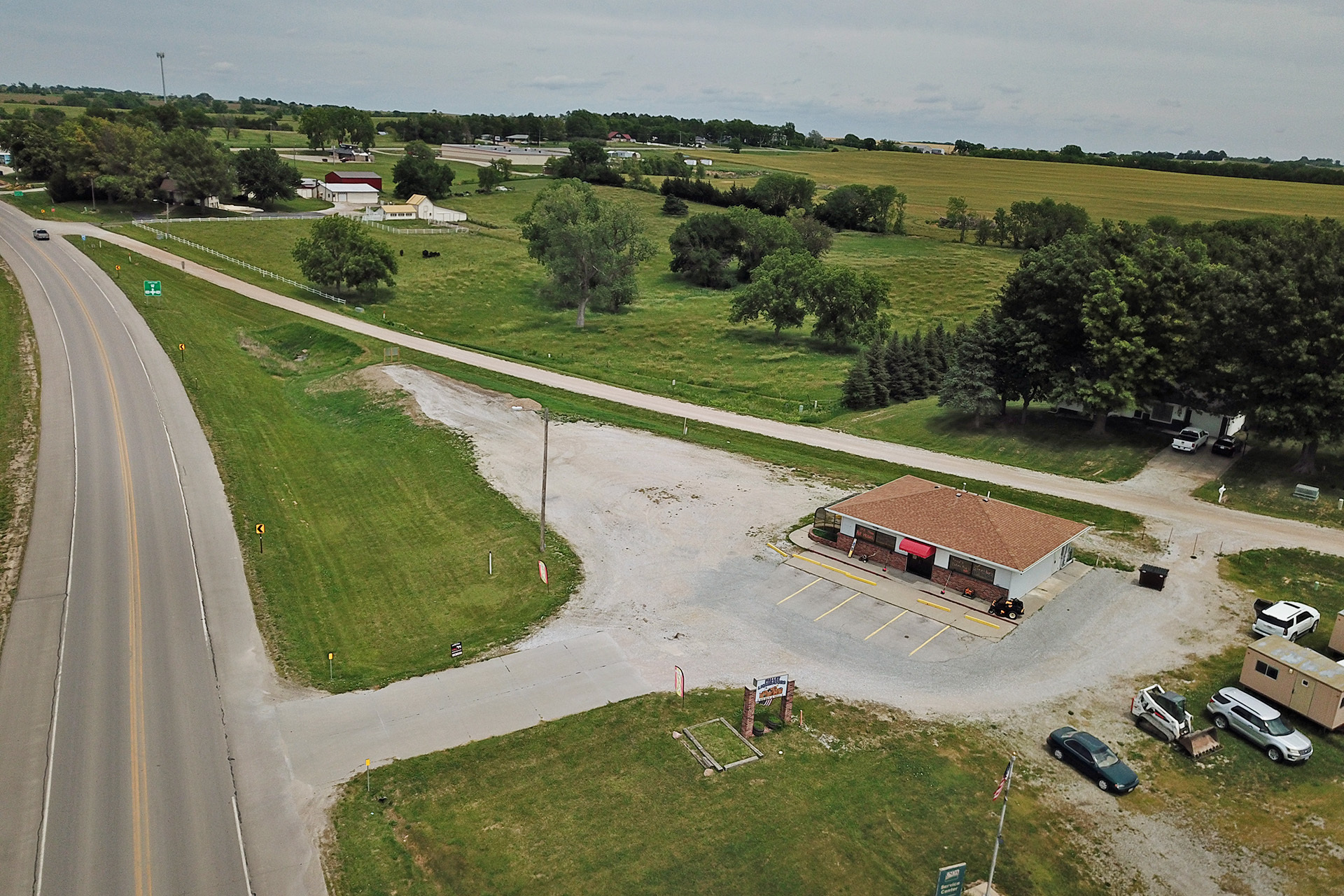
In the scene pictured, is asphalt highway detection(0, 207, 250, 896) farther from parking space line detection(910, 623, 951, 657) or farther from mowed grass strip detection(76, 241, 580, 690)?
parking space line detection(910, 623, 951, 657)

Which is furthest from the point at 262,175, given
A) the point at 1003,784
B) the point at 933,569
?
the point at 1003,784

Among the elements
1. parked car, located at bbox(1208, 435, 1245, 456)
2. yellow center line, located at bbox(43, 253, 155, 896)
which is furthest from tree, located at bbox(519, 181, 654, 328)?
parked car, located at bbox(1208, 435, 1245, 456)

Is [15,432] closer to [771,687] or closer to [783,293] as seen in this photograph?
[771,687]

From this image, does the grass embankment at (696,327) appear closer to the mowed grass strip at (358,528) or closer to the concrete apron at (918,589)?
the concrete apron at (918,589)

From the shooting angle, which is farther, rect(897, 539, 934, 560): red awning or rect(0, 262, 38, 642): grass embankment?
rect(897, 539, 934, 560): red awning

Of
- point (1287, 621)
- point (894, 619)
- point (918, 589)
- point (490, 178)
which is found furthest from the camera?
point (490, 178)

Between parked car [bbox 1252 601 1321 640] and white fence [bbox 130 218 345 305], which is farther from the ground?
white fence [bbox 130 218 345 305]
